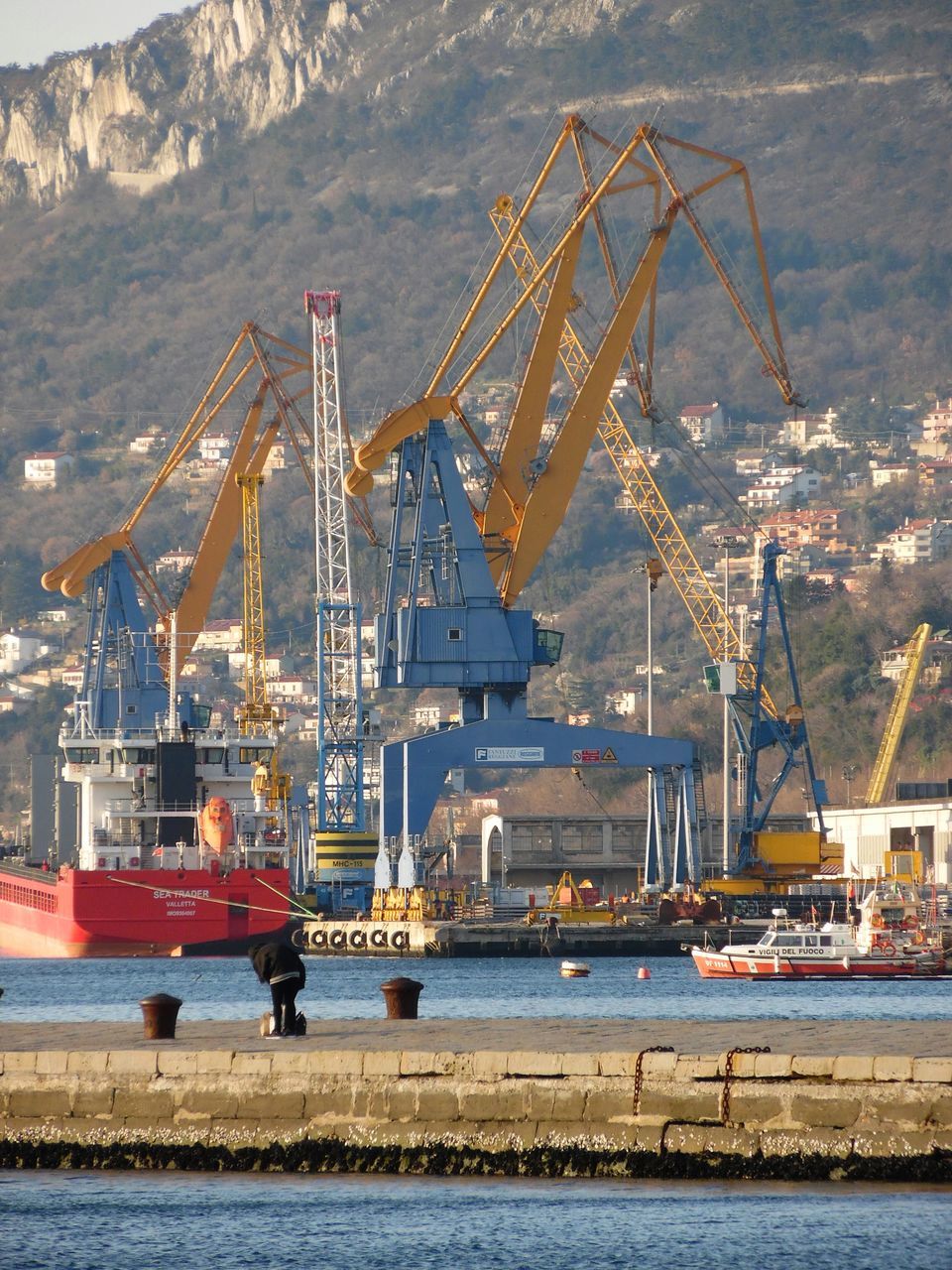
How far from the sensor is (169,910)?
74.5 meters

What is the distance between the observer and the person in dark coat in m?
25.9

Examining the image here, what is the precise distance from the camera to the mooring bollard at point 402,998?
27.8 meters

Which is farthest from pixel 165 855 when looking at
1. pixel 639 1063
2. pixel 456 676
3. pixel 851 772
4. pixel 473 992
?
pixel 851 772

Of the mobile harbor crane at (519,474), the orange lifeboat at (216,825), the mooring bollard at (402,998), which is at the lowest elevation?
the mooring bollard at (402,998)

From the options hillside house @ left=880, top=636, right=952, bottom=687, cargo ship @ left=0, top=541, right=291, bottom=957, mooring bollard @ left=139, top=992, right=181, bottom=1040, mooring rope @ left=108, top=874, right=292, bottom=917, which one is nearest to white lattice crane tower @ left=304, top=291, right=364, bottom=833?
cargo ship @ left=0, top=541, right=291, bottom=957

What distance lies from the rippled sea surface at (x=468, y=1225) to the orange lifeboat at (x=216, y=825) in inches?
2011

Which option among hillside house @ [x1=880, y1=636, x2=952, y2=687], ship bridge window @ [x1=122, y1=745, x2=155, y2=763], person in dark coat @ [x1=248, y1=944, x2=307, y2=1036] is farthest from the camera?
hillside house @ [x1=880, y1=636, x2=952, y2=687]

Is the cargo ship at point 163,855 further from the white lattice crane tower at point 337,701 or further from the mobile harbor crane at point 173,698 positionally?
the white lattice crane tower at point 337,701

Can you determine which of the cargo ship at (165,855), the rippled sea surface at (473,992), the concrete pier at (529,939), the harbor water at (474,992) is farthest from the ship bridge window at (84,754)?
the concrete pier at (529,939)

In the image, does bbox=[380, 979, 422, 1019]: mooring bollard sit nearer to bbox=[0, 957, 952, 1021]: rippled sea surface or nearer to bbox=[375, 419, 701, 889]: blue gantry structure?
bbox=[0, 957, 952, 1021]: rippled sea surface

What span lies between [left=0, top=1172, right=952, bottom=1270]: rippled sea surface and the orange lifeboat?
168 ft

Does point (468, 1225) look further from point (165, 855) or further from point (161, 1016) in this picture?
point (165, 855)

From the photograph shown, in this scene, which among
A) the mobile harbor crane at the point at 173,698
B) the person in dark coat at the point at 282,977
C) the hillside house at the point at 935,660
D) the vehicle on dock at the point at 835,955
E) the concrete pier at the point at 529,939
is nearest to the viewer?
the person in dark coat at the point at 282,977

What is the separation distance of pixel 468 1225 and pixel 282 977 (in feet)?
13.5
